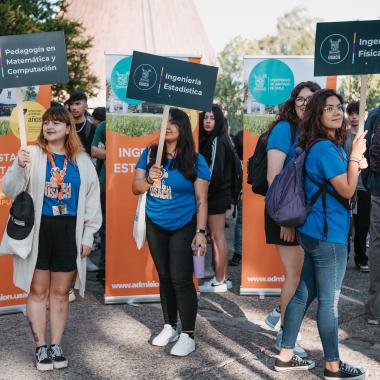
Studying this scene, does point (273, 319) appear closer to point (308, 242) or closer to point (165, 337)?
point (165, 337)

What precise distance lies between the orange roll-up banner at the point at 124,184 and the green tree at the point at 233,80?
1684 cm

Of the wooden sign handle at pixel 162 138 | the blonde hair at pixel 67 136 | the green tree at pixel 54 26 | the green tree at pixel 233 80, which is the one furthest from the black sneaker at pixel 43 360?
the green tree at pixel 233 80

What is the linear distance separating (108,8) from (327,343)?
41.4 metres

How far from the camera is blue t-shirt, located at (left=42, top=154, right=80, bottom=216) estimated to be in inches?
168

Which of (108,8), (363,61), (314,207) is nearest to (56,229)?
(314,207)

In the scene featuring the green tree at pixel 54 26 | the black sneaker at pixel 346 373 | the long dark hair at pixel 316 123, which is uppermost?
the green tree at pixel 54 26

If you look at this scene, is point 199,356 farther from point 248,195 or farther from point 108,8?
point 108,8

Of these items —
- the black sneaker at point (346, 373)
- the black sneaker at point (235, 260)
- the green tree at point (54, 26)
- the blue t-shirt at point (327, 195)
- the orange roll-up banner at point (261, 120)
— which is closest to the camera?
the blue t-shirt at point (327, 195)

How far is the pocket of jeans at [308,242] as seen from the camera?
3.92 metres

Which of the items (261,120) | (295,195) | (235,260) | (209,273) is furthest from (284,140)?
(235,260)

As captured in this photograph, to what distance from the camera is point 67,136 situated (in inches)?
175

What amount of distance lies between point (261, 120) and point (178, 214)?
77.1 inches

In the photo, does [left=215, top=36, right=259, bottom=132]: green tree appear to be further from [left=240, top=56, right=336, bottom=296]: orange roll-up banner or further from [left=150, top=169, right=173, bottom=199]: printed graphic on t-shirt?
[left=150, top=169, right=173, bottom=199]: printed graphic on t-shirt

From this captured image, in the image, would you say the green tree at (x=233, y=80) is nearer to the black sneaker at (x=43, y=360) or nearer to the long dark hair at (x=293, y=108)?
the long dark hair at (x=293, y=108)
